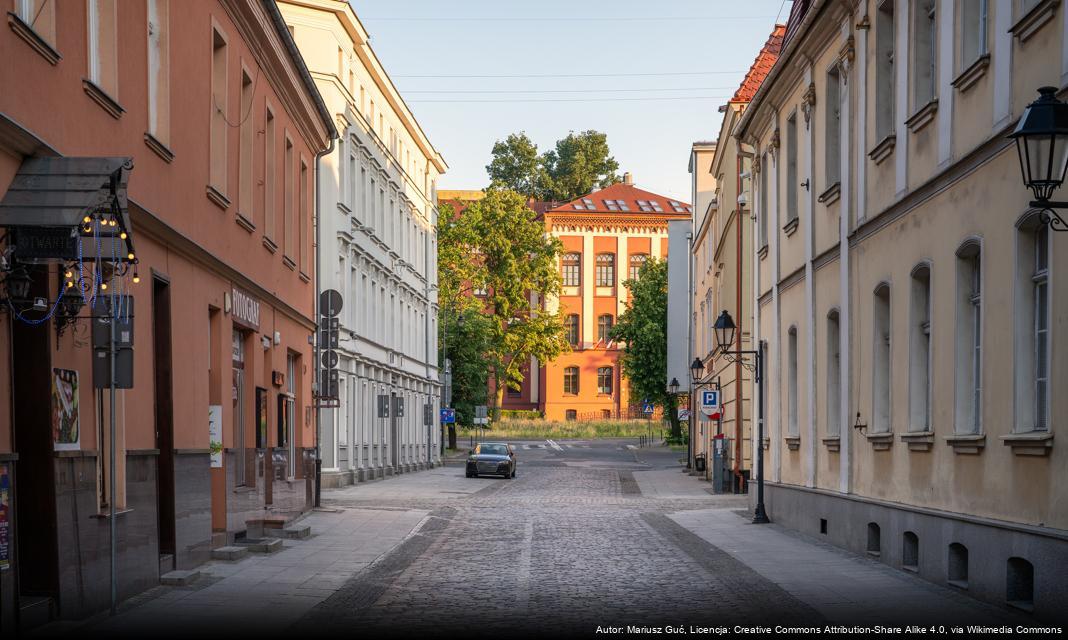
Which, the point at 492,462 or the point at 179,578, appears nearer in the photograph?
the point at 179,578

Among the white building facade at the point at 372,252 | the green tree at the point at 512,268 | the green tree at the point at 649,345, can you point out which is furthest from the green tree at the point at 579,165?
the white building facade at the point at 372,252

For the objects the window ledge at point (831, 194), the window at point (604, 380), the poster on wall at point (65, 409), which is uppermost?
the window ledge at point (831, 194)

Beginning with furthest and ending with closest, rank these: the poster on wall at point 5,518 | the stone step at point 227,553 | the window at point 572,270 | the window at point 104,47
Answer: the window at point 572,270, the stone step at point 227,553, the window at point 104,47, the poster on wall at point 5,518

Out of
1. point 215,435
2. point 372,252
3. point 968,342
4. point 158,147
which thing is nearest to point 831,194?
point 968,342

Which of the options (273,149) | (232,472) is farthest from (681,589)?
(273,149)

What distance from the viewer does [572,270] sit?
101062mm

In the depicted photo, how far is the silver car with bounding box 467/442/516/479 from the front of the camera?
48.2 metres

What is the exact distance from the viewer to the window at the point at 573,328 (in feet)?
333

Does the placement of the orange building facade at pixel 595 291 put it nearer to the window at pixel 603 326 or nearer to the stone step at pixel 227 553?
the window at pixel 603 326

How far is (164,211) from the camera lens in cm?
1530

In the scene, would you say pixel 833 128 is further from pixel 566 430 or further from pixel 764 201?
pixel 566 430

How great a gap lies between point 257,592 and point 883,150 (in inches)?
368

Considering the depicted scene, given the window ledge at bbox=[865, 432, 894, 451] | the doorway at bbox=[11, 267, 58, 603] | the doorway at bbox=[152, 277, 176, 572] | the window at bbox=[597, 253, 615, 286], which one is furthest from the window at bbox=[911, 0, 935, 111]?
the window at bbox=[597, 253, 615, 286]

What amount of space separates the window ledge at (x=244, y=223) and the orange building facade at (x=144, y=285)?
0.04 metres
